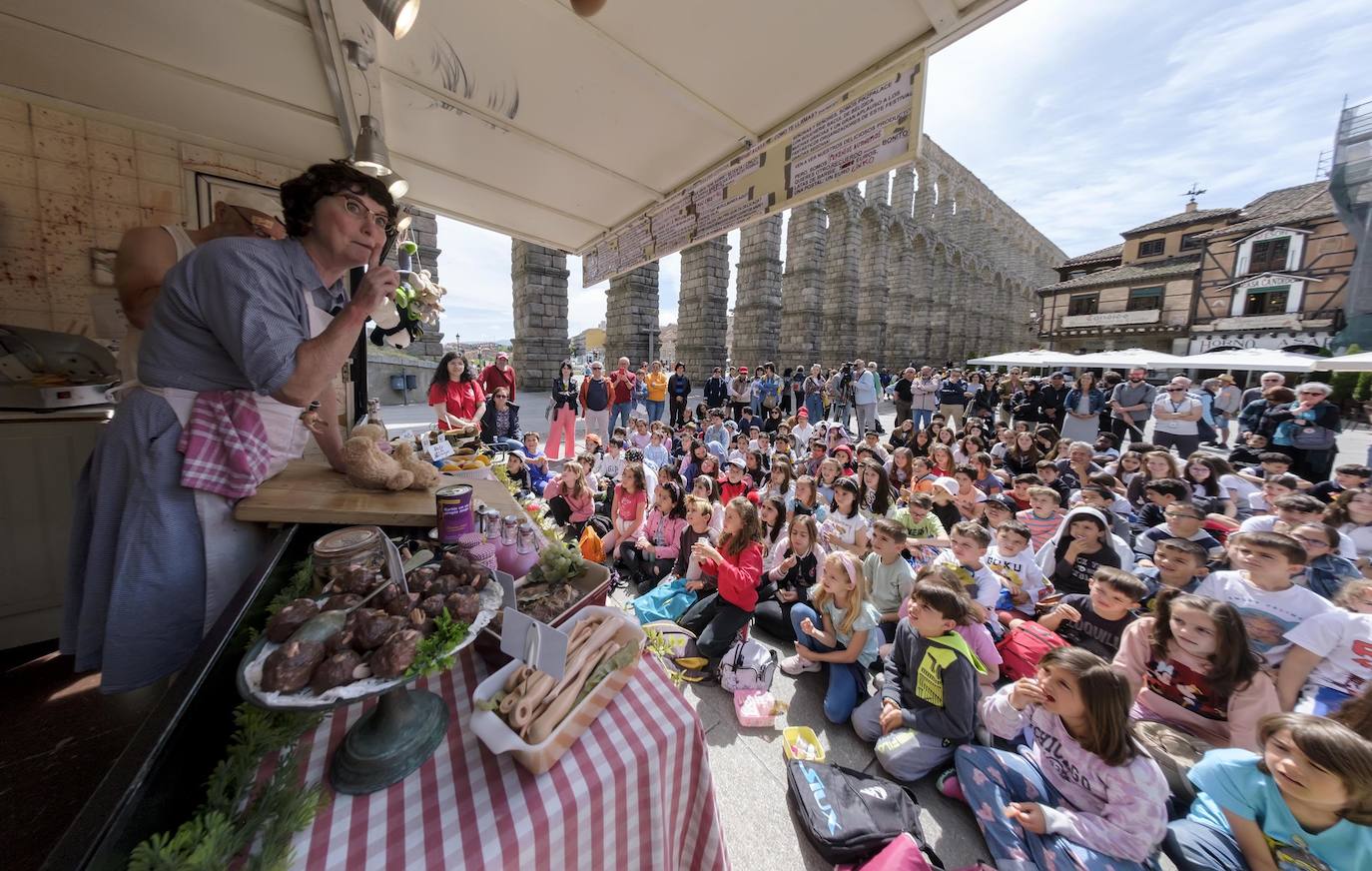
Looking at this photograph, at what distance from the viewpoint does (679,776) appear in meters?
1.33

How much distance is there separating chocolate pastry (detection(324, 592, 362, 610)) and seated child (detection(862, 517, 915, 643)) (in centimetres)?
352

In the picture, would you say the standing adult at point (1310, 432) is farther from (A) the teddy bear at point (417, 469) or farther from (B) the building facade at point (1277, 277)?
(B) the building facade at point (1277, 277)

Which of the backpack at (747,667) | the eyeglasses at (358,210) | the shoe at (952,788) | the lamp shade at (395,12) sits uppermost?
the lamp shade at (395,12)

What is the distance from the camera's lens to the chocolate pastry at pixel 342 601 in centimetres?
112

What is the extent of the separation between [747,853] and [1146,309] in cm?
4441

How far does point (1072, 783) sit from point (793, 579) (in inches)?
88.1

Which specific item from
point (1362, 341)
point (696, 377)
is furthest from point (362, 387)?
point (1362, 341)

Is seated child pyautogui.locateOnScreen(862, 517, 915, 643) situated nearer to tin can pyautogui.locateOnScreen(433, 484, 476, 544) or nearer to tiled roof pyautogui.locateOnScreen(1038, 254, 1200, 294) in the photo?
tin can pyautogui.locateOnScreen(433, 484, 476, 544)

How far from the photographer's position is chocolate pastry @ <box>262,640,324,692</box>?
0.89 meters

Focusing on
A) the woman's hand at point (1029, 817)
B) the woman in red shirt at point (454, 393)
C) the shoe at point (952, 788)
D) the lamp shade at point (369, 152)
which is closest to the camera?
the woman's hand at point (1029, 817)

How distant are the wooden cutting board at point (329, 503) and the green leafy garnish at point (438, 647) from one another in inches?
27.0

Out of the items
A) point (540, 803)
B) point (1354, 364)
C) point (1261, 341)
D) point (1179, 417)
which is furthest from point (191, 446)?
point (1261, 341)

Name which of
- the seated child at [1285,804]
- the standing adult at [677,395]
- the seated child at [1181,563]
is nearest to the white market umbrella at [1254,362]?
the seated child at [1181,563]

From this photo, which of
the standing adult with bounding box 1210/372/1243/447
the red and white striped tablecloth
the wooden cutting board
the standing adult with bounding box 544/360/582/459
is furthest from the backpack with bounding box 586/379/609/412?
the standing adult with bounding box 1210/372/1243/447
